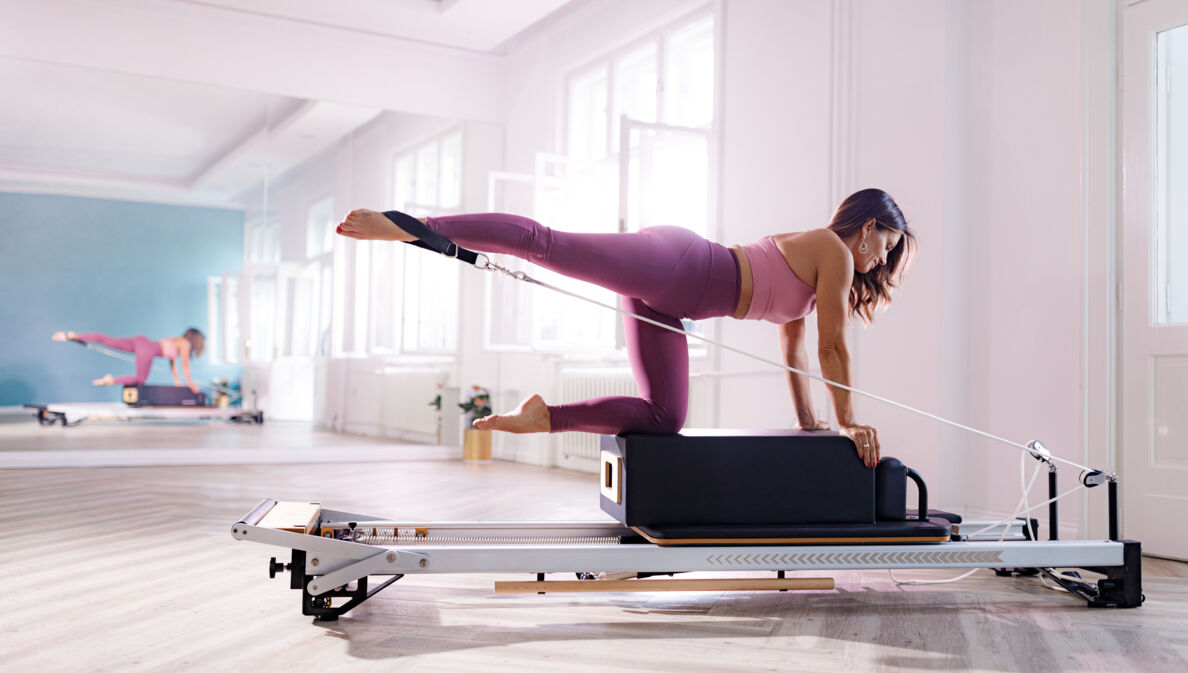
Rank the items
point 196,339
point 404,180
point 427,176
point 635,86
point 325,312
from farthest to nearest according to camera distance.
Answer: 1. point 427,176
2. point 404,180
3. point 325,312
4. point 635,86
5. point 196,339

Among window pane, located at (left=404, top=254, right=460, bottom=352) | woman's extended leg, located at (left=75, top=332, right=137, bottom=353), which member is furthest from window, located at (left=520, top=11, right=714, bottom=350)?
woman's extended leg, located at (left=75, top=332, right=137, bottom=353)

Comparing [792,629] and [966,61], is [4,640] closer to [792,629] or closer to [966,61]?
[792,629]

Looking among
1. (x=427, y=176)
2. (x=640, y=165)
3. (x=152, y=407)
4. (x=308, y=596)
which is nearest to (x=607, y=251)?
(x=308, y=596)

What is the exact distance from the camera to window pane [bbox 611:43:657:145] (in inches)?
248

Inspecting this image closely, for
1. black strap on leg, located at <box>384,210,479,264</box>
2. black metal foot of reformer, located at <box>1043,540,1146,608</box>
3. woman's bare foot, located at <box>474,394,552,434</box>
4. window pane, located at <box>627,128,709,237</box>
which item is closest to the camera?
black strap on leg, located at <box>384,210,479,264</box>

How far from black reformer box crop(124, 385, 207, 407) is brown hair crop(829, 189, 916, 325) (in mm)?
5088

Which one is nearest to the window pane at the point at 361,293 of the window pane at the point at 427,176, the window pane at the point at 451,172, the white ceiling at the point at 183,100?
the window pane at the point at 427,176

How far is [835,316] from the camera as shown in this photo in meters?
2.52

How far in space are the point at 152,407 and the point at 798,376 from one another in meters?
5.01

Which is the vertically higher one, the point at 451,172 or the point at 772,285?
the point at 451,172

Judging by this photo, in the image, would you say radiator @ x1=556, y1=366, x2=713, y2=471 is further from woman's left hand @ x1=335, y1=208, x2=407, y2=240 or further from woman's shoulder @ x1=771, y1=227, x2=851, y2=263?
woman's left hand @ x1=335, y1=208, x2=407, y2=240

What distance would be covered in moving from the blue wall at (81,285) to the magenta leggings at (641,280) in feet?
15.5

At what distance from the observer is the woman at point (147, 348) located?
20.0 feet

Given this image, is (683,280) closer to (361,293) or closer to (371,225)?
(371,225)
